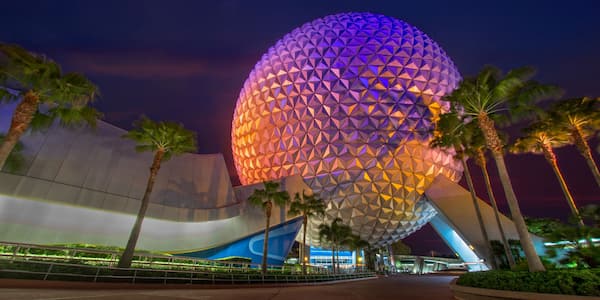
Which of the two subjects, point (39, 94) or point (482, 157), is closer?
point (39, 94)

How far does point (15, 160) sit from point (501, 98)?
26958 mm

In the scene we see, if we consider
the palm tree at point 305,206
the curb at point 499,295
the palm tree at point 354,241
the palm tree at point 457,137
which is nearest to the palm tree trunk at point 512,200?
the curb at point 499,295

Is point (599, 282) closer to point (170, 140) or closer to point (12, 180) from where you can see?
point (170, 140)

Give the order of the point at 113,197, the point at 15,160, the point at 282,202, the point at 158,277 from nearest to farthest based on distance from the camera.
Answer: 1. the point at 158,277
2. the point at 15,160
3. the point at 113,197
4. the point at 282,202

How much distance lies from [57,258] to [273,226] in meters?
15.9

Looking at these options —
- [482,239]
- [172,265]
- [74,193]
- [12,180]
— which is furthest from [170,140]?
[482,239]

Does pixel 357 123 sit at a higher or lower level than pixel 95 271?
higher

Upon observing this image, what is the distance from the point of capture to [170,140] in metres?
16.8

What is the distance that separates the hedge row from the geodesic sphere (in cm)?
1740

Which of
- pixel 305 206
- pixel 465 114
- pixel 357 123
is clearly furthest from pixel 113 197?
pixel 465 114

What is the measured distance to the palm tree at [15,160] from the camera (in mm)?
17156

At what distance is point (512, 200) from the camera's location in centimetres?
1160

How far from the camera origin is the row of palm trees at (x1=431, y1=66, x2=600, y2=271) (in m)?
11.9

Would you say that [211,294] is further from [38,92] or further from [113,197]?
[113,197]
